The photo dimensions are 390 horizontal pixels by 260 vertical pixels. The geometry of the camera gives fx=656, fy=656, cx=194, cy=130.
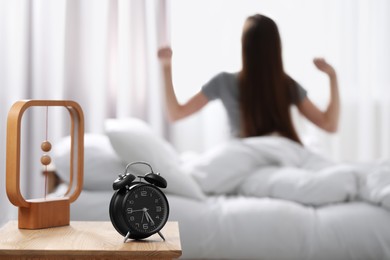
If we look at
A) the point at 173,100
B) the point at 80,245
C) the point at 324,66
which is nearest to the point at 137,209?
the point at 80,245

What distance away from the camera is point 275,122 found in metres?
2.19

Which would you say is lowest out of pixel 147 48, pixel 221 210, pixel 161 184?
pixel 221 210

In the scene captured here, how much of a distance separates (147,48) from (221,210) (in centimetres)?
115

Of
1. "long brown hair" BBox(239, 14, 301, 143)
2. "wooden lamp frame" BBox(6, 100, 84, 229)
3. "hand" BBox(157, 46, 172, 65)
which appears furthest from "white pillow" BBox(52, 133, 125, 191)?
"wooden lamp frame" BBox(6, 100, 84, 229)

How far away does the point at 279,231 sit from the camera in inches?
70.6

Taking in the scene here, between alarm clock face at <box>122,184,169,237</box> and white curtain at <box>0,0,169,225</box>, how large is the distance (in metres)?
1.13

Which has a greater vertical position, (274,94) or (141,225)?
(274,94)

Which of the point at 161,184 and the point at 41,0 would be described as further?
the point at 41,0

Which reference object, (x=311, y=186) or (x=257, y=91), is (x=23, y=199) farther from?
(x=257, y=91)

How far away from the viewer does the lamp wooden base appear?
1287mm

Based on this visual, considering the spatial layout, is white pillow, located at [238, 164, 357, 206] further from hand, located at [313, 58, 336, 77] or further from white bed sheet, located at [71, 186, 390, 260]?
hand, located at [313, 58, 336, 77]

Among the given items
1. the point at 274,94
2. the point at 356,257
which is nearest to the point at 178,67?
the point at 274,94

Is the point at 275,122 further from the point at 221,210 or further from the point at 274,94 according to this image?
the point at 221,210

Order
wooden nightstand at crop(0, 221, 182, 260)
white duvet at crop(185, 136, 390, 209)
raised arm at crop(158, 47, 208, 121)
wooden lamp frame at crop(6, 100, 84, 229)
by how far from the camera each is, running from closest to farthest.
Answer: wooden nightstand at crop(0, 221, 182, 260) < wooden lamp frame at crop(6, 100, 84, 229) < white duvet at crop(185, 136, 390, 209) < raised arm at crop(158, 47, 208, 121)
